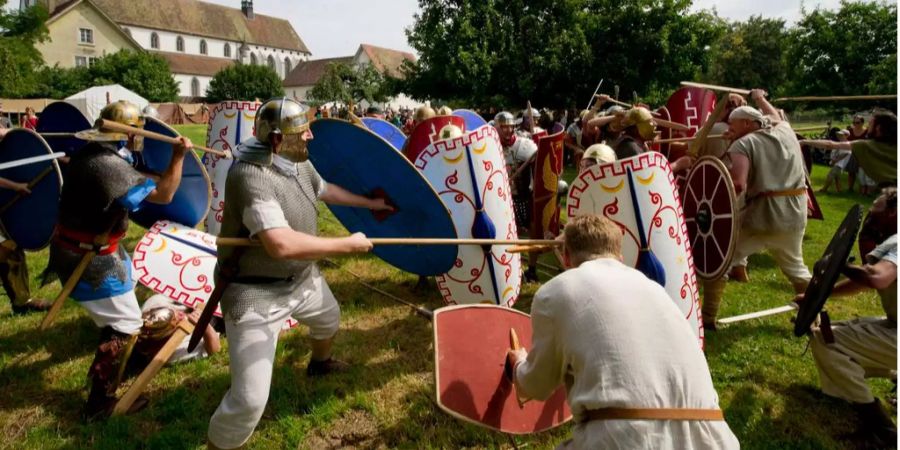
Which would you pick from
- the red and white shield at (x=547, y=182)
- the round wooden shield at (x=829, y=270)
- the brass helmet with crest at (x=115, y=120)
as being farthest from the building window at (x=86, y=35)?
the round wooden shield at (x=829, y=270)

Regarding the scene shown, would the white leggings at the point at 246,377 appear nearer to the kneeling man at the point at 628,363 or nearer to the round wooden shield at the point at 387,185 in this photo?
the round wooden shield at the point at 387,185

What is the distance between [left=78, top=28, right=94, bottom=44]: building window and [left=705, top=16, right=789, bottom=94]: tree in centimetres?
5145

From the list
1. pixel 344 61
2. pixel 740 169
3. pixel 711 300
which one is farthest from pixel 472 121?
pixel 344 61

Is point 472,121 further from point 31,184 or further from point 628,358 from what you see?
point 628,358

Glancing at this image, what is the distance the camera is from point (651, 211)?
281cm

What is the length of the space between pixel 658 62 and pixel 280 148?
1801 centimetres

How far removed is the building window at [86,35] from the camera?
4822 cm

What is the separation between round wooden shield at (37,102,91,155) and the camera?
4703 mm

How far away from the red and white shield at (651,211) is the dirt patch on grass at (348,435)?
1.58 m

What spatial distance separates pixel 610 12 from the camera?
18.8 metres

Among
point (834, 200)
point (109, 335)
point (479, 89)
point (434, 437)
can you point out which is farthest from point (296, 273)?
point (479, 89)

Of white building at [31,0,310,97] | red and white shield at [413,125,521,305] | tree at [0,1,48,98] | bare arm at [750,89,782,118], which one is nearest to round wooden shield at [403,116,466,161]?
red and white shield at [413,125,521,305]

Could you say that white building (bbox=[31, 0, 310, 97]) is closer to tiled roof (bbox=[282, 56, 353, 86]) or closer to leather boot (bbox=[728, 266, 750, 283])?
tiled roof (bbox=[282, 56, 353, 86])

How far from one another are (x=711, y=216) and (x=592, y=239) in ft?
7.49
